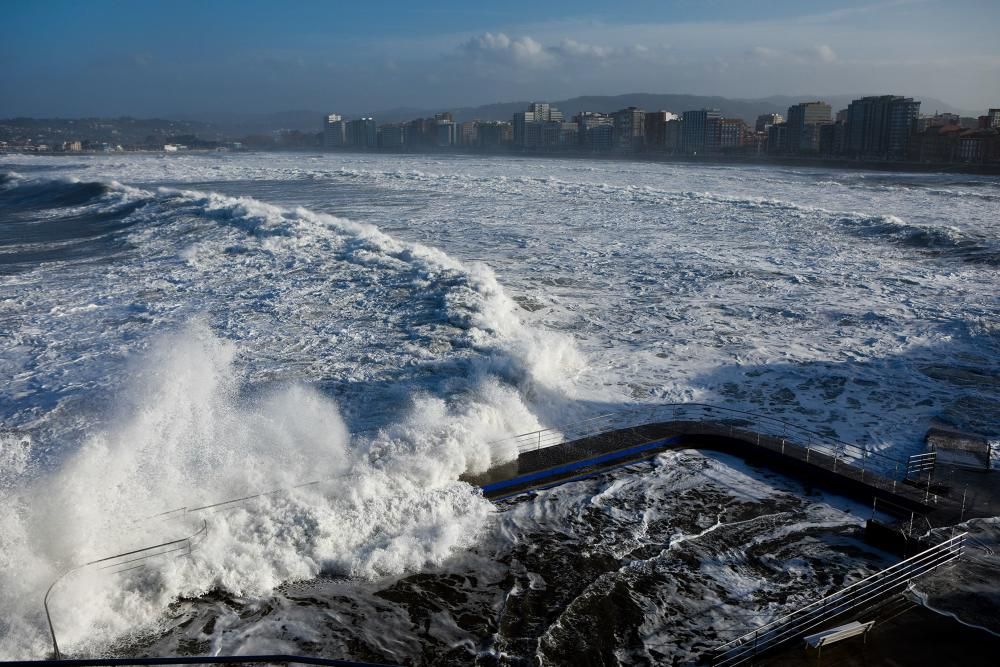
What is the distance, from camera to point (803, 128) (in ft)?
318

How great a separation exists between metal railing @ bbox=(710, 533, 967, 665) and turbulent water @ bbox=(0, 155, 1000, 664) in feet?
1.04

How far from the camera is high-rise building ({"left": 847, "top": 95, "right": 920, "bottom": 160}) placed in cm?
8188

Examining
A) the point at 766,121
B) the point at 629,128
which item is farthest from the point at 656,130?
the point at 766,121

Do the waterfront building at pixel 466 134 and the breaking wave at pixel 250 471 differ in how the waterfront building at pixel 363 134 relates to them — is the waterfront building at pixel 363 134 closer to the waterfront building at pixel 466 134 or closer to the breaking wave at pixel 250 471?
the waterfront building at pixel 466 134

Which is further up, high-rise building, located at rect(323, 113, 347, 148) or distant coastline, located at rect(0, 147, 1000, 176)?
high-rise building, located at rect(323, 113, 347, 148)

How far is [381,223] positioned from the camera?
30328mm

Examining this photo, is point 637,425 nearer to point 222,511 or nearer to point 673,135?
point 222,511

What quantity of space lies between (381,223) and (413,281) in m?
12.6

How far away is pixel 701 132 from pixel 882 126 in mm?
26655

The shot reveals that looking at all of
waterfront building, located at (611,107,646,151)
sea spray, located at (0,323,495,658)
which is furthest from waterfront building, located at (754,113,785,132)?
sea spray, located at (0,323,495,658)

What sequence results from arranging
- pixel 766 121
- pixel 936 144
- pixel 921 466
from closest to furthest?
pixel 921 466 → pixel 936 144 → pixel 766 121

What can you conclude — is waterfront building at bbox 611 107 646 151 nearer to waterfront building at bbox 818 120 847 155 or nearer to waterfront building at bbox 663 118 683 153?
waterfront building at bbox 663 118 683 153

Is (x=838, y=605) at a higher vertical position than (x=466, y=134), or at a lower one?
lower

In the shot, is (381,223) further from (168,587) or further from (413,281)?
(168,587)
